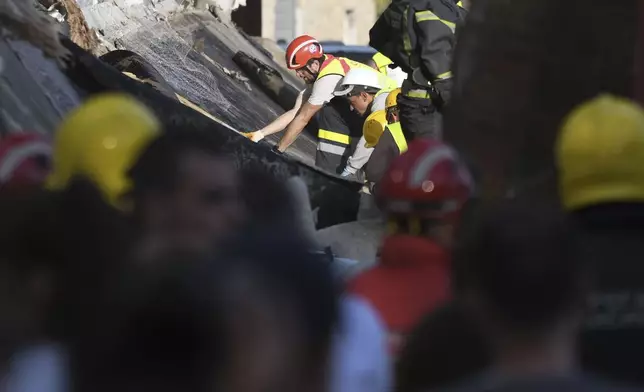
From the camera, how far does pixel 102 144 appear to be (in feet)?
11.1

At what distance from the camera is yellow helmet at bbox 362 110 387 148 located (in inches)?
322

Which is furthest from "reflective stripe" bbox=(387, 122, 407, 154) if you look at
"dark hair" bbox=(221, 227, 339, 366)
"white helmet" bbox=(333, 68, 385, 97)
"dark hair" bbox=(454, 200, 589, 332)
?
"dark hair" bbox=(221, 227, 339, 366)

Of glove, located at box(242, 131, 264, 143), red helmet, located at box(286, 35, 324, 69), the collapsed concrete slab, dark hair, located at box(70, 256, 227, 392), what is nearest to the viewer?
dark hair, located at box(70, 256, 227, 392)

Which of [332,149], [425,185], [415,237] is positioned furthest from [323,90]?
[415,237]

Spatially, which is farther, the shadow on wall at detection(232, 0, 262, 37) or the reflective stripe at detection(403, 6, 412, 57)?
the shadow on wall at detection(232, 0, 262, 37)

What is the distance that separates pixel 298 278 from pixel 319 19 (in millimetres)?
22696

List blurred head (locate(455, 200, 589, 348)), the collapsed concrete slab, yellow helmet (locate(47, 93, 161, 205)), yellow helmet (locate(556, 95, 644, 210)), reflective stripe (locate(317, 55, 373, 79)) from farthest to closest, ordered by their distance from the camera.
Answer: reflective stripe (locate(317, 55, 373, 79)) → the collapsed concrete slab → yellow helmet (locate(47, 93, 161, 205)) → yellow helmet (locate(556, 95, 644, 210)) → blurred head (locate(455, 200, 589, 348))

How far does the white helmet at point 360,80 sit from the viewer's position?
8.36m

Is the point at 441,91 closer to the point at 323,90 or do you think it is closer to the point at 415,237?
the point at 323,90

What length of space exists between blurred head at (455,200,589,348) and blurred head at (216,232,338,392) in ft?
1.21

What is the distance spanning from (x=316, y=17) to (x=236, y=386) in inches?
894

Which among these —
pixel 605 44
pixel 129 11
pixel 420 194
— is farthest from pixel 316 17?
pixel 420 194

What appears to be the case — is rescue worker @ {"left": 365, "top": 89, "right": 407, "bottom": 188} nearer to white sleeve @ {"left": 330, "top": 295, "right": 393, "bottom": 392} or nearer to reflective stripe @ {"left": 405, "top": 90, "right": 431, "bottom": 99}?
reflective stripe @ {"left": 405, "top": 90, "right": 431, "bottom": 99}

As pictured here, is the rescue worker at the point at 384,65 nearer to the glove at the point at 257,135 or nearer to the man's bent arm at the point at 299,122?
the man's bent arm at the point at 299,122
